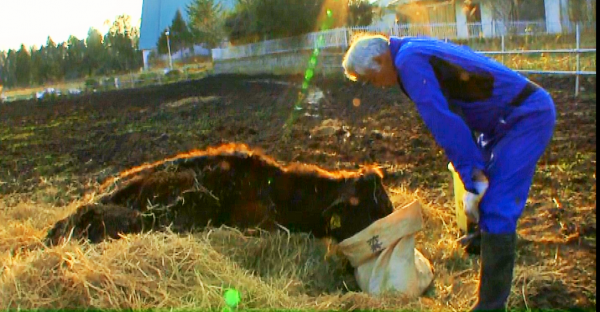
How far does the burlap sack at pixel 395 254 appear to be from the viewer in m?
4.05

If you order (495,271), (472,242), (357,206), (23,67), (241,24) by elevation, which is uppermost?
(241,24)

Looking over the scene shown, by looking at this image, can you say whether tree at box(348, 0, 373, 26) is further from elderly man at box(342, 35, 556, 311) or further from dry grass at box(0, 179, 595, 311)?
elderly man at box(342, 35, 556, 311)

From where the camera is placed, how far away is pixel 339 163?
830cm

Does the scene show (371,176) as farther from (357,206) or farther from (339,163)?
(339,163)

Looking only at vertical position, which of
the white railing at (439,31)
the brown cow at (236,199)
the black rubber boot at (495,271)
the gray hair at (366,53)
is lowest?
the black rubber boot at (495,271)

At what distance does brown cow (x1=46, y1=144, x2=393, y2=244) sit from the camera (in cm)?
450

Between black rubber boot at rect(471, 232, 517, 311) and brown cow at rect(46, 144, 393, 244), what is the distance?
3.60ft

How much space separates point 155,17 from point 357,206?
6726 centimetres

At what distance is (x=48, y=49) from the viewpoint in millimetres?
57656

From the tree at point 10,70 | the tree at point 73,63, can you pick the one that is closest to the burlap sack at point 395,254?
the tree at point 73,63

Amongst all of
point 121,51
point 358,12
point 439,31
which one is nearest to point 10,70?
point 121,51

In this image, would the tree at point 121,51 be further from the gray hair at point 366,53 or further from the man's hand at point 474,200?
the man's hand at point 474,200

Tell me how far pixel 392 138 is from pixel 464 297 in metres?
6.32

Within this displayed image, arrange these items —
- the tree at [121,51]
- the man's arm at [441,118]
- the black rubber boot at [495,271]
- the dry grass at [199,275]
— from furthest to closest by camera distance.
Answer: the tree at [121,51]
the dry grass at [199,275]
the black rubber boot at [495,271]
the man's arm at [441,118]
